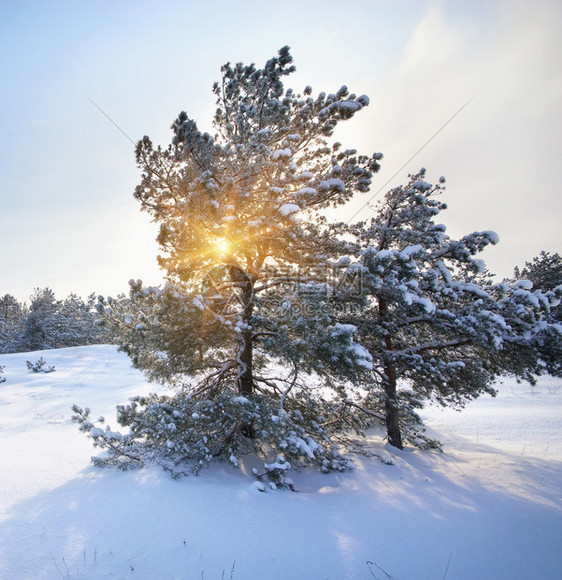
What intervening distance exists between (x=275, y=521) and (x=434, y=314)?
16.0ft

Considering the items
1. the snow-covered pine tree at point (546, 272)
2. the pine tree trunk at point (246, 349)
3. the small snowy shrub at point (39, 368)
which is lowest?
the small snowy shrub at point (39, 368)

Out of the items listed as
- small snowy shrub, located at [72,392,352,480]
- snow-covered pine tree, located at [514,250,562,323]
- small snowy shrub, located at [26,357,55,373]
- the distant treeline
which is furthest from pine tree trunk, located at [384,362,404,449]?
the distant treeline

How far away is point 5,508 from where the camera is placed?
12.8ft

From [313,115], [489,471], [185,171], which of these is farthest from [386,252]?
[489,471]

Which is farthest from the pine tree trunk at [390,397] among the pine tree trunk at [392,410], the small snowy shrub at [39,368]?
the small snowy shrub at [39,368]

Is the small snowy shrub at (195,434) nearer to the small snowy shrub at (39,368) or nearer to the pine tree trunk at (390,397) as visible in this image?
the pine tree trunk at (390,397)

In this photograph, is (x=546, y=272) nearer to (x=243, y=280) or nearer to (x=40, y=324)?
(x=243, y=280)

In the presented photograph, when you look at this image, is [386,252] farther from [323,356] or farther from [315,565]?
[315,565]

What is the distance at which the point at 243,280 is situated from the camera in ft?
25.3

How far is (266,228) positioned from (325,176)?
223 centimetres

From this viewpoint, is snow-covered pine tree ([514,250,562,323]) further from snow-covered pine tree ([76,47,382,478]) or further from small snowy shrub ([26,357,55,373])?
small snowy shrub ([26,357,55,373])

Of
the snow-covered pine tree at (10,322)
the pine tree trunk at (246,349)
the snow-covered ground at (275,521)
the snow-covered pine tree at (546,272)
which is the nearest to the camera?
the snow-covered ground at (275,521)

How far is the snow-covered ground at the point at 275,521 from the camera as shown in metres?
3.31

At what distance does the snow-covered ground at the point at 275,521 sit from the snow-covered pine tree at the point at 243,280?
0.77 meters
